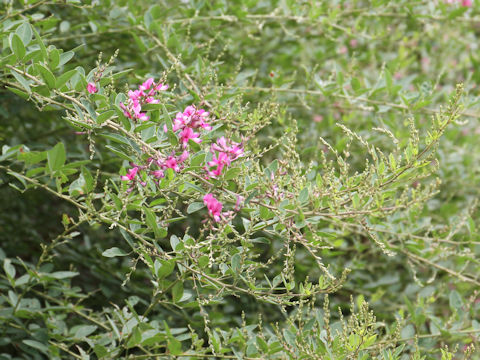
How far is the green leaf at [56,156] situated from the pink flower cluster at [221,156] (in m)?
0.36

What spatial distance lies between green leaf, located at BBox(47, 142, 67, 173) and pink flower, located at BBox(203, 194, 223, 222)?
1.20ft

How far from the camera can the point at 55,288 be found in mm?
1942

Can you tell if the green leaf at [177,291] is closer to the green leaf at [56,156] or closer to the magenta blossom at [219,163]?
the magenta blossom at [219,163]

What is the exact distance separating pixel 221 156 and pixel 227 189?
0.18 m

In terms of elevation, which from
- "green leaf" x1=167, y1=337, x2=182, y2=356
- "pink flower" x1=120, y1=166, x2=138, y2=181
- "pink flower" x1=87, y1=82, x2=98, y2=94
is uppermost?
"pink flower" x1=87, y1=82, x2=98, y2=94

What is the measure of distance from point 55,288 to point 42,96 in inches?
30.0

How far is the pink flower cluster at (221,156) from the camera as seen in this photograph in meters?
1.36

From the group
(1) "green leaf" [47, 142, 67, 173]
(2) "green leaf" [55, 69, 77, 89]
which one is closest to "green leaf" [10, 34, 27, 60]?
(2) "green leaf" [55, 69, 77, 89]

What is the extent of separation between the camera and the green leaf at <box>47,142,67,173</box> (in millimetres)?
1392

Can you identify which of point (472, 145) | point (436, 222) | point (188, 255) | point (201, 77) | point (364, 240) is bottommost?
point (364, 240)

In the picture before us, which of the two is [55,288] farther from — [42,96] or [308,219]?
[308,219]

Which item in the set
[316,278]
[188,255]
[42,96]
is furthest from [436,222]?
[42,96]

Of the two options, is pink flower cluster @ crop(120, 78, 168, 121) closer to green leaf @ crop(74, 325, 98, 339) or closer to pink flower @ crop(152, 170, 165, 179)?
pink flower @ crop(152, 170, 165, 179)

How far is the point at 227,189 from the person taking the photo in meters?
1.52
